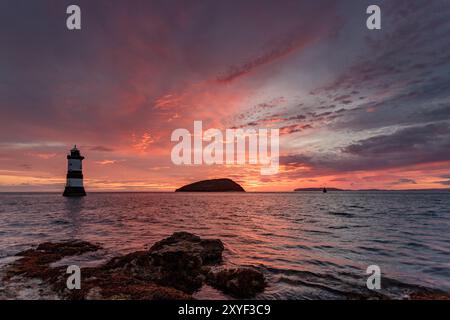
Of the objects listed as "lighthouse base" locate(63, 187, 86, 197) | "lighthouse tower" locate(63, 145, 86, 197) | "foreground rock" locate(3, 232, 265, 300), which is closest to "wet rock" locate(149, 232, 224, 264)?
"foreground rock" locate(3, 232, 265, 300)

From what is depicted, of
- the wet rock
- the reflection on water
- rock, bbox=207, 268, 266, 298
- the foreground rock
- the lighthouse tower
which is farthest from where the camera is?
the lighthouse tower

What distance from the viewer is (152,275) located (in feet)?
34.7

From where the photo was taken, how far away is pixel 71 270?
1113cm

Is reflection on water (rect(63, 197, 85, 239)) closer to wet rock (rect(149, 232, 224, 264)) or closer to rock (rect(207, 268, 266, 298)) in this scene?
wet rock (rect(149, 232, 224, 264))

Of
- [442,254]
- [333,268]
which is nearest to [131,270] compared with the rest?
[333,268]

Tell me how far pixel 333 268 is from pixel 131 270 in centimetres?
1044

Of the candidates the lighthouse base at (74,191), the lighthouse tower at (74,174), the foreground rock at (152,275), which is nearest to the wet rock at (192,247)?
the foreground rock at (152,275)

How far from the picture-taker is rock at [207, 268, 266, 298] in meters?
9.42

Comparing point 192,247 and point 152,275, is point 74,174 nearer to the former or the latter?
point 192,247

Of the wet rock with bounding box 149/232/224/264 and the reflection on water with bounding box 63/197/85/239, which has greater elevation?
the wet rock with bounding box 149/232/224/264

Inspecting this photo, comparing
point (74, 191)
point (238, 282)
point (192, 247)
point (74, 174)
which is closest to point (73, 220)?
point (192, 247)

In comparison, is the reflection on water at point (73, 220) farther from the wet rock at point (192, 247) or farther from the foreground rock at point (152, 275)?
the wet rock at point (192, 247)

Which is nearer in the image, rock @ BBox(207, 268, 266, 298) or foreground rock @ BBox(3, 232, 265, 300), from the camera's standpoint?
foreground rock @ BBox(3, 232, 265, 300)
